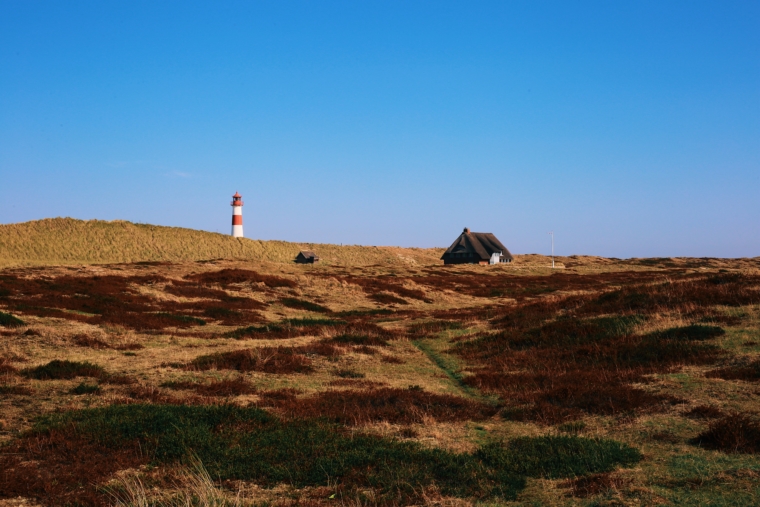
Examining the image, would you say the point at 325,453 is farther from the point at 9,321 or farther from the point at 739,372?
the point at 9,321

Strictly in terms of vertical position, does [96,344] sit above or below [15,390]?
below

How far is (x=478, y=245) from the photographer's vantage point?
10625cm

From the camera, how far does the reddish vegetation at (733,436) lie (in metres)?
9.68

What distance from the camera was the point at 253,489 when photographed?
27.4 ft

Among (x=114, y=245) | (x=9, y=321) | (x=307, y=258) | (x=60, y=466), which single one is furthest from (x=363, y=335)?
(x=114, y=245)

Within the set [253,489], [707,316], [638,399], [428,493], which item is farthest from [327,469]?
[707,316]

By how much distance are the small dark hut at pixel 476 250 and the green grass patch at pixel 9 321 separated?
86135 millimetres

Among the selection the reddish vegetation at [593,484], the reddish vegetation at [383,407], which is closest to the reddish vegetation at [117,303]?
the reddish vegetation at [383,407]

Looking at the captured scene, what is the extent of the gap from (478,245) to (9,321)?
88663mm

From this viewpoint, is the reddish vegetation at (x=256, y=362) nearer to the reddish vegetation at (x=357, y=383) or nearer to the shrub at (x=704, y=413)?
the reddish vegetation at (x=357, y=383)

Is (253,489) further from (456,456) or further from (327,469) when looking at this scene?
(456,456)

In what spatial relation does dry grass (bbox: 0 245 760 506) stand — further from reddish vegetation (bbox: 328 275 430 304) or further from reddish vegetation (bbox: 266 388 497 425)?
reddish vegetation (bbox: 328 275 430 304)

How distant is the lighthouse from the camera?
113938 millimetres

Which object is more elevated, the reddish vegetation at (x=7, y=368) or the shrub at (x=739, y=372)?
the shrub at (x=739, y=372)
